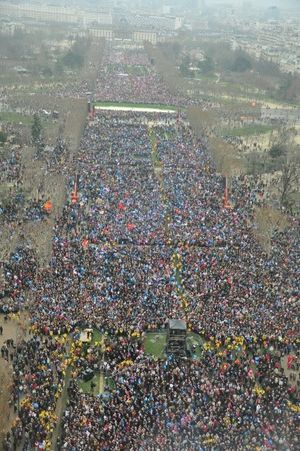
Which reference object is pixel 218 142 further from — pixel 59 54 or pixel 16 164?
pixel 59 54

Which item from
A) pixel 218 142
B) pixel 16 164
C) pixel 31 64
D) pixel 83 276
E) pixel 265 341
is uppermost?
pixel 31 64

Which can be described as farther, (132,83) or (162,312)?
(132,83)

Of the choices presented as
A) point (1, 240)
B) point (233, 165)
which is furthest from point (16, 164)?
point (233, 165)

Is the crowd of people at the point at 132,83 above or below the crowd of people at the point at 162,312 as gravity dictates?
above

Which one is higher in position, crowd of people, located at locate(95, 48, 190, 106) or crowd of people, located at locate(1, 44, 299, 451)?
crowd of people, located at locate(95, 48, 190, 106)

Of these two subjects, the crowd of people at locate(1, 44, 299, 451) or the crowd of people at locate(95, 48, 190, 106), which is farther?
the crowd of people at locate(95, 48, 190, 106)

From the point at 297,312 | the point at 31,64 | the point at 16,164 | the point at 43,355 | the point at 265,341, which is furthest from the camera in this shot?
the point at 31,64

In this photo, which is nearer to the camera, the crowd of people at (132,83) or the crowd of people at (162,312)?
the crowd of people at (162,312)

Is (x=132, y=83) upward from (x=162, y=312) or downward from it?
upward
